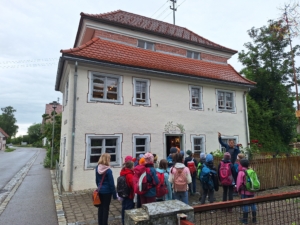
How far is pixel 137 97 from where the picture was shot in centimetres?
1063

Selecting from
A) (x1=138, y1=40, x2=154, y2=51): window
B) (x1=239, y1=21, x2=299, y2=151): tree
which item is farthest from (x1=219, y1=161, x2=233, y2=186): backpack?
(x1=239, y1=21, x2=299, y2=151): tree

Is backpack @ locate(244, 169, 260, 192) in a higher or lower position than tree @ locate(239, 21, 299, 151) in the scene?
lower

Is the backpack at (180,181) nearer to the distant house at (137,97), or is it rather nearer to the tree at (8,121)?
the distant house at (137,97)

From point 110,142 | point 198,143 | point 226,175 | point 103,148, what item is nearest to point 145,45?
point 110,142

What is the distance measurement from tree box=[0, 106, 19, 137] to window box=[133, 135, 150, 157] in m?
97.8

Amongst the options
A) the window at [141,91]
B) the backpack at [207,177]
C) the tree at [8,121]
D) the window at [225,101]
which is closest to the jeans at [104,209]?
the backpack at [207,177]

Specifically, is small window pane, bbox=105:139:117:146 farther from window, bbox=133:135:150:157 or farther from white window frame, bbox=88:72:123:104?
white window frame, bbox=88:72:123:104

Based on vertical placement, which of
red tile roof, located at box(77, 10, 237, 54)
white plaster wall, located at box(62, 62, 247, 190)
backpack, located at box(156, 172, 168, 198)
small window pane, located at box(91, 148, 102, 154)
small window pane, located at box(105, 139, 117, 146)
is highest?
red tile roof, located at box(77, 10, 237, 54)

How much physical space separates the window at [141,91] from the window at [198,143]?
3.40 m

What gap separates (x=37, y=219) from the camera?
5859 mm

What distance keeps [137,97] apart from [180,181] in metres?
6.05

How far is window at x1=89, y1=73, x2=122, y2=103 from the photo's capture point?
380 inches

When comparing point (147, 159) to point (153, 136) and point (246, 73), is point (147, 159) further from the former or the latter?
point (246, 73)

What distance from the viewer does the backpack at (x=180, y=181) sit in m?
5.27
